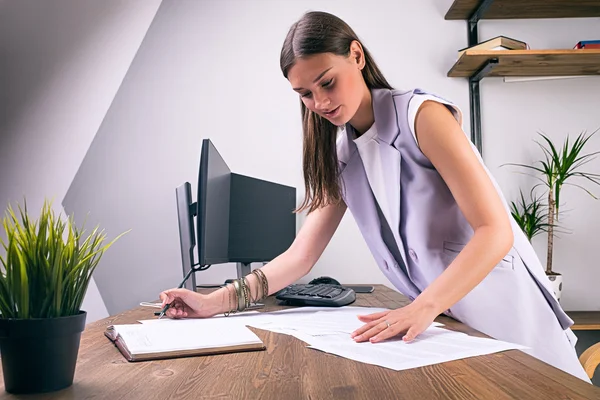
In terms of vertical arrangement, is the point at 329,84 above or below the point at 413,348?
above

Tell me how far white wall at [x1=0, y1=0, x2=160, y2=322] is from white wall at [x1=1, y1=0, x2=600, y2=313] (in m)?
0.06

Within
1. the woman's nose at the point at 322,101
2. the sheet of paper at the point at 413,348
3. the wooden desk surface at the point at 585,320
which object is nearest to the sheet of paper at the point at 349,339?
the sheet of paper at the point at 413,348

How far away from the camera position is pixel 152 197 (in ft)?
8.55

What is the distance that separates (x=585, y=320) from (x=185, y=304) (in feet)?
5.78

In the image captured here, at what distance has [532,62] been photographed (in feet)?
8.05

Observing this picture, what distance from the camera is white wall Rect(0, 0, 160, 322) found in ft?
8.70

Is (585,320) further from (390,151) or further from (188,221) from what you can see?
(188,221)

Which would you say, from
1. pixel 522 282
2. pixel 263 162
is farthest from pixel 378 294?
pixel 263 162

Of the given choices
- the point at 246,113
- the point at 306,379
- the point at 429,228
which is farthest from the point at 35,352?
the point at 246,113

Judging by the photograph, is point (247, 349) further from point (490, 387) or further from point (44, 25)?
point (44, 25)

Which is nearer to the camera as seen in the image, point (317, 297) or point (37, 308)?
point (37, 308)

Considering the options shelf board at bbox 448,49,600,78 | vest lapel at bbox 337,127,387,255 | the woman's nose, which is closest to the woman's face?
the woman's nose

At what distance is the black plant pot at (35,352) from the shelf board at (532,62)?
2116 mm

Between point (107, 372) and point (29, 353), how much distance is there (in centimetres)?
14
